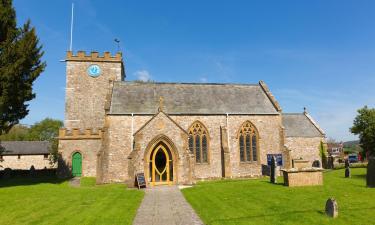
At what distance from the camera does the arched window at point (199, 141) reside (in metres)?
28.2

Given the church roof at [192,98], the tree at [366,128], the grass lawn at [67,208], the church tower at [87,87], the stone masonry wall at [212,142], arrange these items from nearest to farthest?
the grass lawn at [67,208]
the stone masonry wall at [212,142]
the church roof at [192,98]
the tree at [366,128]
the church tower at [87,87]

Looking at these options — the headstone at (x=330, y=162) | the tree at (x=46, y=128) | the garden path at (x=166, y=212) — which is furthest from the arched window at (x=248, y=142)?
the tree at (x=46, y=128)

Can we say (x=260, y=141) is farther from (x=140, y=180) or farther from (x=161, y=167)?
(x=140, y=180)

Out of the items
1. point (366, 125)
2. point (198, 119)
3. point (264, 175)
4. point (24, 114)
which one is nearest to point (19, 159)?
point (24, 114)

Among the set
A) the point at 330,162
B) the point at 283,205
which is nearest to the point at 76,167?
the point at 283,205

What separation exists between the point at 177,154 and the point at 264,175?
10.2m

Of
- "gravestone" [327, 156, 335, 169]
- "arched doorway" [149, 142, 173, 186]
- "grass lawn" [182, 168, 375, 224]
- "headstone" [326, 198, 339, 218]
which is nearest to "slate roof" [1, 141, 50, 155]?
"arched doorway" [149, 142, 173, 186]

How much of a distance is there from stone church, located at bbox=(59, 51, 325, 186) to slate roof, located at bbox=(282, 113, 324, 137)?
160 millimetres

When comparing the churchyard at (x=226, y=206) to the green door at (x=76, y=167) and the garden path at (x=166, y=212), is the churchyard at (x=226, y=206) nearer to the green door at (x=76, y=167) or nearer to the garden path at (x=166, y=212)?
the garden path at (x=166, y=212)

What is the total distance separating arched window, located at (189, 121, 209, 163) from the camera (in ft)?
92.7

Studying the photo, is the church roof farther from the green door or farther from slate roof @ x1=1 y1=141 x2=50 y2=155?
slate roof @ x1=1 y1=141 x2=50 y2=155

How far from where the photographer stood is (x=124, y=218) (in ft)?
37.3

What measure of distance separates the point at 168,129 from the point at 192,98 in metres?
7.50

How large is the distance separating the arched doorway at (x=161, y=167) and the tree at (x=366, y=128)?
22.6m
